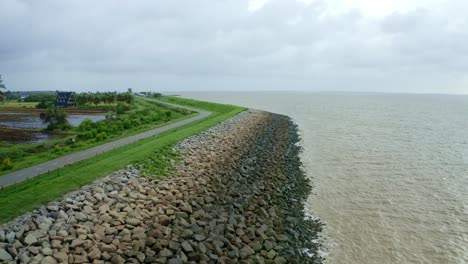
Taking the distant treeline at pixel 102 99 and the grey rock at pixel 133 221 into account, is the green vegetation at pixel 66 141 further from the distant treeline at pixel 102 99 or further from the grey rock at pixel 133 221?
the distant treeline at pixel 102 99

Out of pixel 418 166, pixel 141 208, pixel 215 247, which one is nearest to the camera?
pixel 215 247

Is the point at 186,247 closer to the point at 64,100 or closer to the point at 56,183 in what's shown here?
the point at 56,183

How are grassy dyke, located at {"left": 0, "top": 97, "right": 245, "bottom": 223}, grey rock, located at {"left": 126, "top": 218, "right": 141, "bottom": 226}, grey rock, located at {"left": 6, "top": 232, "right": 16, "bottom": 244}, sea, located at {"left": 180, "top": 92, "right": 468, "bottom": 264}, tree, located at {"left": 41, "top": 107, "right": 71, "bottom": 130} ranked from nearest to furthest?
1. grey rock, located at {"left": 6, "top": 232, "right": 16, "bottom": 244}
2. grassy dyke, located at {"left": 0, "top": 97, "right": 245, "bottom": 223}
3. grey rock, located at {"left": 126, "top": 218, "right": 141, "bottom": 226}
4. sea, located at {"left": 180, "top": 92, "right": 468, "bottom": 264}
5. tree, located at {"left": 41, "top": 107, "right": 71, "bottom": 130}

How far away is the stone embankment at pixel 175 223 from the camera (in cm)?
1075

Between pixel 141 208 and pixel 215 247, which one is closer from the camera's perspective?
pixel 215 247

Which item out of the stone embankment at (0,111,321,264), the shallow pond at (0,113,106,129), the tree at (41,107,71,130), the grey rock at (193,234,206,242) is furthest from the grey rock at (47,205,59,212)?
the shallow pond at (0,113,106,129)

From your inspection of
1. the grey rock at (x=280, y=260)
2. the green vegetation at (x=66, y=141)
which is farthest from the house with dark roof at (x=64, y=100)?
the grey rock at (x=280, y=260)

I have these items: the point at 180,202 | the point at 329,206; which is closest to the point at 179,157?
the point at 180,202

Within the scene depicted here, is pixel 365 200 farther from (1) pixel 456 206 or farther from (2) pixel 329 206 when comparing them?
(1) pixel 456 206

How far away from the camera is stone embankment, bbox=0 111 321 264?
35.3 ft

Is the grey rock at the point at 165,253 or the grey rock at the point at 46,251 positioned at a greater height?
the grey rock at the point at 46,251

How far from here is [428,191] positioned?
23406 mm

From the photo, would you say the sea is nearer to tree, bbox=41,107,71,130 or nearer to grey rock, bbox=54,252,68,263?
grey rock, bbox=54,252,68,263

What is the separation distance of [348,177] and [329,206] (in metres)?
7.15
